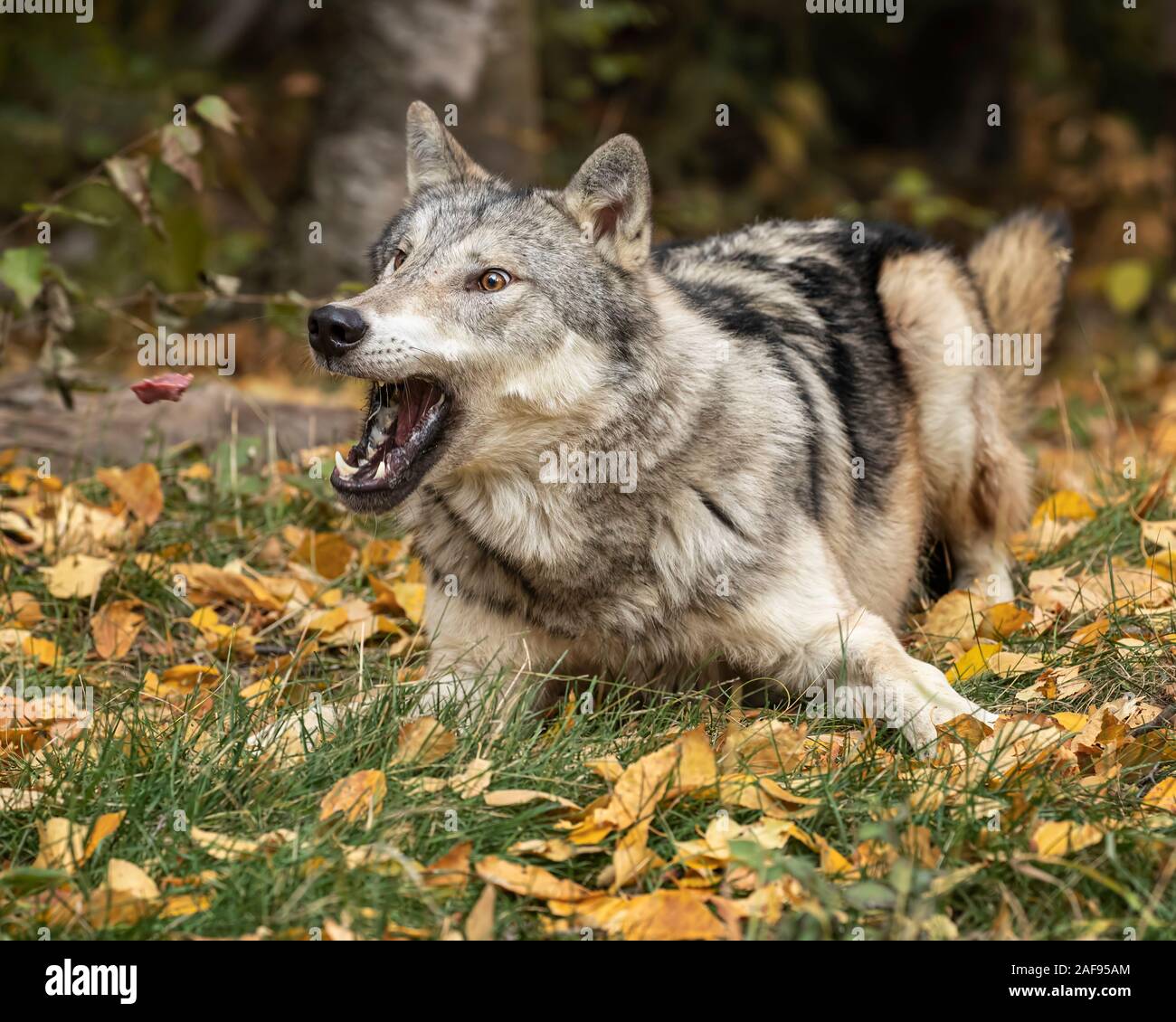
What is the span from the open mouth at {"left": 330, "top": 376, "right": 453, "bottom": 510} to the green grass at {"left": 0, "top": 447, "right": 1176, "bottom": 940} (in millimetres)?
603

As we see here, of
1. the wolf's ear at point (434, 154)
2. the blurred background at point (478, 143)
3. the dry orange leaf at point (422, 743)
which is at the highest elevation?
the blurred background at point (478, 143)

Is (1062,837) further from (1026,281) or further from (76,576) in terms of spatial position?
(1026,281)

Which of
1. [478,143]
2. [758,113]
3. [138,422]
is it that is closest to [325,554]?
[138,422]

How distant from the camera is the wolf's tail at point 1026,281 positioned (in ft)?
20.8

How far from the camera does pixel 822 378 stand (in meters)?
4.97

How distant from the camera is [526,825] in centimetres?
332

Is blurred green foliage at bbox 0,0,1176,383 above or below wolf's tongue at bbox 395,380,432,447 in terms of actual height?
above

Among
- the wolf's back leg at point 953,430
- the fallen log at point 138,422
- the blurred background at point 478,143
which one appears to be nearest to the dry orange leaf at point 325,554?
the fallen log at point 138,422

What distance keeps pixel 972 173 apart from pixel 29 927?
1324 cm

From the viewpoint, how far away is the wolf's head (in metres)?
3.91

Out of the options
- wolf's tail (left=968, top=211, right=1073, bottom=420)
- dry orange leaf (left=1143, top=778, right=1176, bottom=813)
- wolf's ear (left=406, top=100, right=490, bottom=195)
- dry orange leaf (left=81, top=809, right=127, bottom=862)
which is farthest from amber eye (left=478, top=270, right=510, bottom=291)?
Answer: wolf's tail (left=968, top=211, right=1073, bottom=420)

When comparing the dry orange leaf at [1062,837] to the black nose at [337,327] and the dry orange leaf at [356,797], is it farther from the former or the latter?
the black nose at [337,327]

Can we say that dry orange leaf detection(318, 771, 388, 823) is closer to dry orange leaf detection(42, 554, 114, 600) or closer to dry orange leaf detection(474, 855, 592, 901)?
dry orange leaf detection(474, 855, 592, 901)

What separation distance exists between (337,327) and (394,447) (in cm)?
47
